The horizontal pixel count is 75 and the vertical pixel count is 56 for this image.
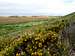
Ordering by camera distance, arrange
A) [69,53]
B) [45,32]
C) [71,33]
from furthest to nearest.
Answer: [45,32] < [71,33] < [69,53]

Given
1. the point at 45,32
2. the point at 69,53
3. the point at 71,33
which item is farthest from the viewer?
the point at 45,32

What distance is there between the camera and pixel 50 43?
43.8 feet

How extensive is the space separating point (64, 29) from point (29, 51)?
2.50 metres

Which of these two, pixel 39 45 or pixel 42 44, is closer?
pixel 39 45

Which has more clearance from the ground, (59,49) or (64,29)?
(64,29)

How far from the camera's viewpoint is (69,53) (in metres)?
12.4

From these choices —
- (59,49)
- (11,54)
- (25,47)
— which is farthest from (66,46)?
(11,54)

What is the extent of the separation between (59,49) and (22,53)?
198 centimetres

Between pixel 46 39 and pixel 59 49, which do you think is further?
pixel 46 39

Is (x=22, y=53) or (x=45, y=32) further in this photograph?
(x=45, y=32)

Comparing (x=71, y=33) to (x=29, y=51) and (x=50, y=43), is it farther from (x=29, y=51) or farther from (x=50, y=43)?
(x=29, y=51)

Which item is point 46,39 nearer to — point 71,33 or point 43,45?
point 43,45

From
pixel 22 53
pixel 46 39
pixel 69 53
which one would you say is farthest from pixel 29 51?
pixel 69 53

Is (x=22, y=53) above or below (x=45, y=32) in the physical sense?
below
